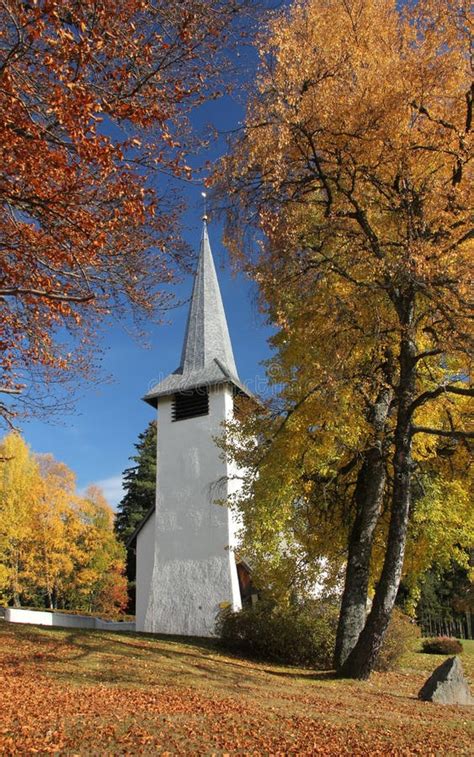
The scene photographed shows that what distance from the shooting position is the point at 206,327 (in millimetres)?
25828

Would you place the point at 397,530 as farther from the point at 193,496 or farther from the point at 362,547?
the point at 193,496

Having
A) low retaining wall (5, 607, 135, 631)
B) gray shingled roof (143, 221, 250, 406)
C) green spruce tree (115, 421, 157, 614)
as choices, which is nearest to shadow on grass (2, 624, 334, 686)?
gray shingled roof (143, 221, 250, 406)

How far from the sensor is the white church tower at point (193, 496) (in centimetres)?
→ 2103

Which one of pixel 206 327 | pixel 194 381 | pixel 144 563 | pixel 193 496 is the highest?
pixel 206 327

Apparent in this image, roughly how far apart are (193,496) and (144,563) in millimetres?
4946

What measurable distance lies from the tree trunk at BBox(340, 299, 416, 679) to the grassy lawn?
1.88 ft

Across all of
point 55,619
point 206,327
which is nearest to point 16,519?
point 55,619

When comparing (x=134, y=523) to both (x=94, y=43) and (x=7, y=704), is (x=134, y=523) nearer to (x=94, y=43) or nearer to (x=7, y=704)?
(x=7, y=704)

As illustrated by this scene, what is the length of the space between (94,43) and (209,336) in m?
20.4

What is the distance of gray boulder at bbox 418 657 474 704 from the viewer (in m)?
9.11

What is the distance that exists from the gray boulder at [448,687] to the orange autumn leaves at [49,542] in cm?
2360

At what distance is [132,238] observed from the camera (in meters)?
7.41

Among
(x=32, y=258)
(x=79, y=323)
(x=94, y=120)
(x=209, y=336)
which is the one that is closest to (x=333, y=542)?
(x=79, y=323)

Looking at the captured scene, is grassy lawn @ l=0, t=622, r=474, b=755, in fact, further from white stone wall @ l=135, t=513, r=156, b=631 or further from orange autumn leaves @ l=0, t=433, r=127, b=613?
orange autumn leaves @ l=0, t=433, r=127, b=613
